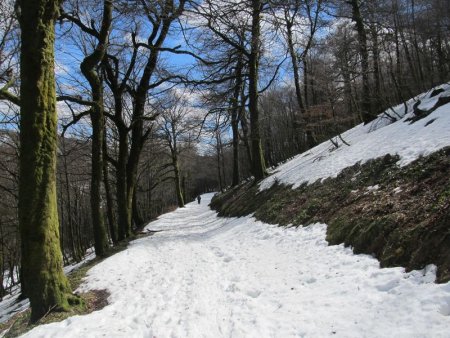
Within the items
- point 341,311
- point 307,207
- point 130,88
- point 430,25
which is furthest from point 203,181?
point 341,311

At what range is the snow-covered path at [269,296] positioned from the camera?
12.6 feet

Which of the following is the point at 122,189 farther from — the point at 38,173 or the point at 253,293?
the point at 253,293

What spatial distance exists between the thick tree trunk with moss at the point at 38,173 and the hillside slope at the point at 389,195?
191 inches

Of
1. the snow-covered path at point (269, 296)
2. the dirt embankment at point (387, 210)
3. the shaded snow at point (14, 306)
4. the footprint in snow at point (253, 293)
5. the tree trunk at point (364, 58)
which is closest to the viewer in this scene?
the snow-covered path at point (269, 296)

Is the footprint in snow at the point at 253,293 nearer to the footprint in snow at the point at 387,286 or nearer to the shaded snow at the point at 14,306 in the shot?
the footprint in snow at the point at 387,286

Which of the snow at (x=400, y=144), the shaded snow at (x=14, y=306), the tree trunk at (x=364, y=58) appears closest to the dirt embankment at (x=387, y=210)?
the snow at (x=400, y=144)

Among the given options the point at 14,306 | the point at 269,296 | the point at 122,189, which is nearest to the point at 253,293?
the point at 269,296

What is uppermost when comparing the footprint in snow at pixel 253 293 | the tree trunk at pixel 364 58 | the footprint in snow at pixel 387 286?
the tree trunk at pixel 364 58

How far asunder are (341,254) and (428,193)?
5.73 ft

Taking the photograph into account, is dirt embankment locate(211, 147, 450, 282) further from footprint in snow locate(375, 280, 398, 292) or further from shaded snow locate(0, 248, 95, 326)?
shaded snow locate(0, 248, 95, 326)

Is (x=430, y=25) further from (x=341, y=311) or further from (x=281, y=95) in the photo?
(x=281, y=95)

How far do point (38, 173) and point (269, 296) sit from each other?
4.02 meters

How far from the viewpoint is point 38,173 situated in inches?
220

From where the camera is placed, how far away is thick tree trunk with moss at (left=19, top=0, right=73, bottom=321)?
5504mm
